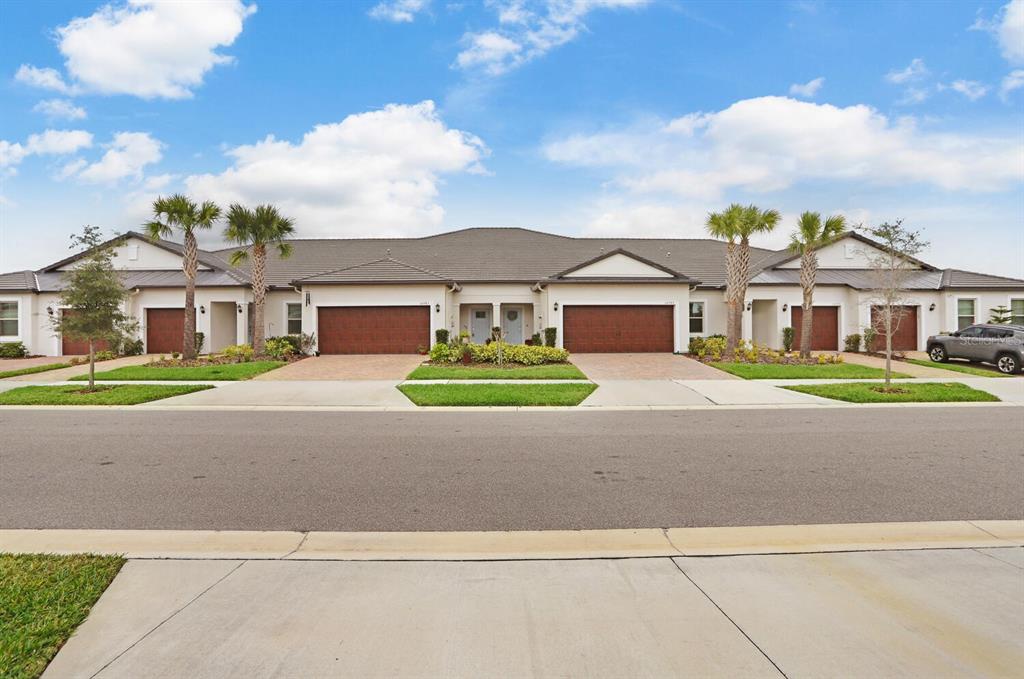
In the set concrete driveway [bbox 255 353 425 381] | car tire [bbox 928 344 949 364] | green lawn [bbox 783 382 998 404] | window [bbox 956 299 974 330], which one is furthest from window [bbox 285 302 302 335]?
window [bbox 956 299 974 330]

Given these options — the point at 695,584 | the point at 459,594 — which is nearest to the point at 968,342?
the point at 695,584

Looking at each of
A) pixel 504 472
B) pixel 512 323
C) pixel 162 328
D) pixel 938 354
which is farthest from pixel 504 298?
pixel 504 472

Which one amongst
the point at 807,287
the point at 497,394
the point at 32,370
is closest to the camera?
the point at 497,394

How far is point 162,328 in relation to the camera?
26.9 metres

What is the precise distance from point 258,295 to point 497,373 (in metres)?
11.4

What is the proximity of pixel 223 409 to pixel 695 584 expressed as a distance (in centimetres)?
1193

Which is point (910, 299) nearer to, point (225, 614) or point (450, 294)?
point (450, 294)

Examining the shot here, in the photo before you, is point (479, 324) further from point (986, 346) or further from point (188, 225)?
point (986, 346)

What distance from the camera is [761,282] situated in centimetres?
2767

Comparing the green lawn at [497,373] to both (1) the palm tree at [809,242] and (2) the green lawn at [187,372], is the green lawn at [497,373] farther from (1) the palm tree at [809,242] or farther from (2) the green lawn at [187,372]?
(1) the palm tree at [809,242]

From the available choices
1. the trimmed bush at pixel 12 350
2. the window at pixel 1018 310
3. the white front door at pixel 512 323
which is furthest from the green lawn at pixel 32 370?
the window at pixel 1018 310

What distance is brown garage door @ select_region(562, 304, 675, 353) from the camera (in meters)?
25.4

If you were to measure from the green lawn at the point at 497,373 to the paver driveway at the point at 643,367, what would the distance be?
77cm

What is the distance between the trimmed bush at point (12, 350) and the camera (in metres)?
26.0
